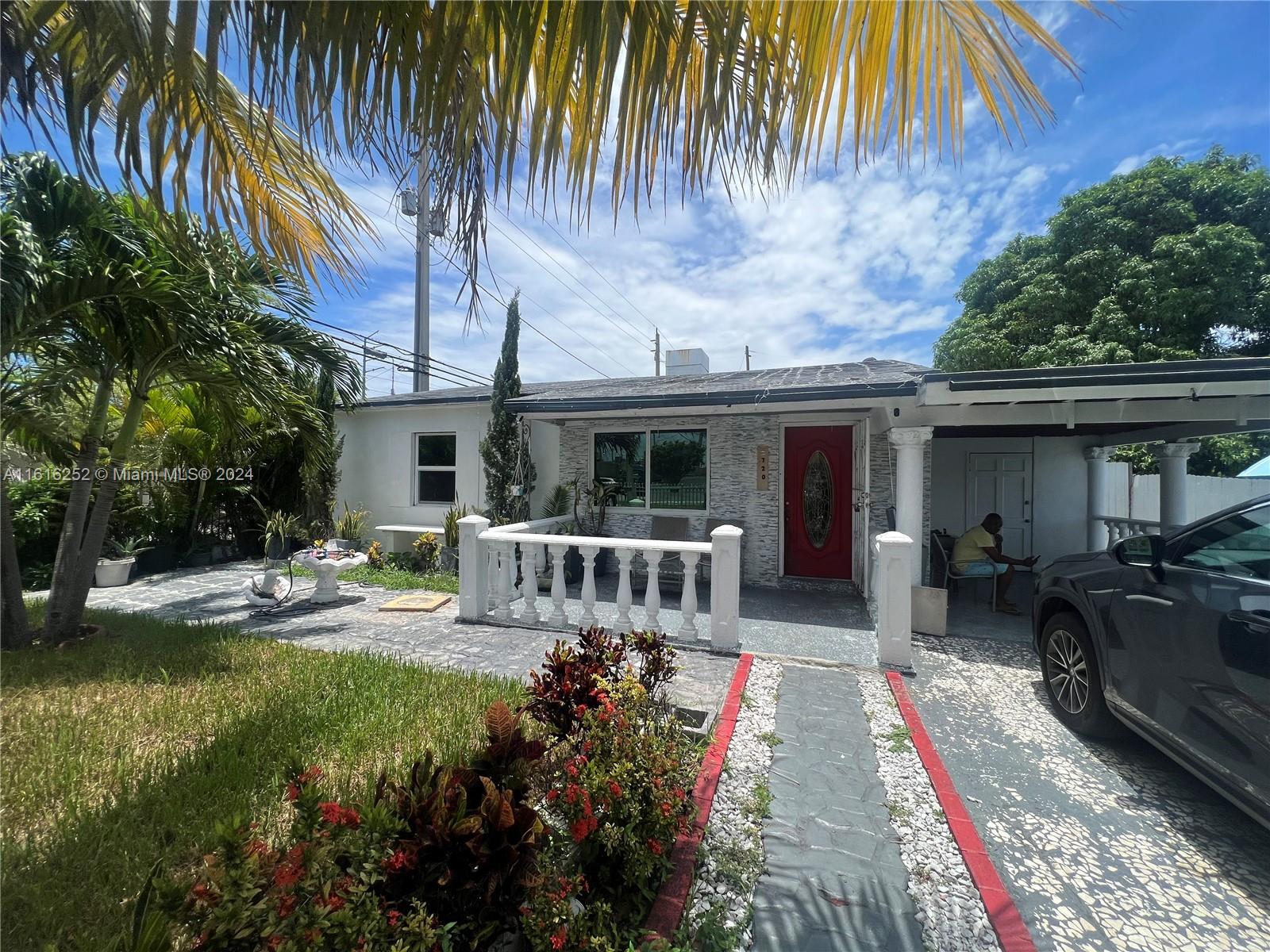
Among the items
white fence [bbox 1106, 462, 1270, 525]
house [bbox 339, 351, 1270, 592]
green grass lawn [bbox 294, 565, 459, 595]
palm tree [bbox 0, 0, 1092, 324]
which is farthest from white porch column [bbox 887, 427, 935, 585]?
white fence [bbox 1106, 462, 1270, 525]

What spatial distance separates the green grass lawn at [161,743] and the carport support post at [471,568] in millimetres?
1429

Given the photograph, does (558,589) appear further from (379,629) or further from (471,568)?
(379,629)

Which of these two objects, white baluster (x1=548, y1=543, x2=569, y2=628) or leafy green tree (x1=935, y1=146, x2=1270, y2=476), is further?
leafy green tree (x1=935, y1=146, x2=1270, y2=476)

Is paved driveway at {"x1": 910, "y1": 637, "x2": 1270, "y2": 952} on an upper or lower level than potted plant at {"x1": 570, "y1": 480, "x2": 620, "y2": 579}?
lower

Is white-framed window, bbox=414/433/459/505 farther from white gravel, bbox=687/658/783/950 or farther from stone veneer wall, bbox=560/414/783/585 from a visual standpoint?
white gravel, bbox=687/658/783/950

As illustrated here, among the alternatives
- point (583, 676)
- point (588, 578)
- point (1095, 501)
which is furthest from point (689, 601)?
point (1095, 501)

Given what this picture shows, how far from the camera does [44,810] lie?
2.37 meters

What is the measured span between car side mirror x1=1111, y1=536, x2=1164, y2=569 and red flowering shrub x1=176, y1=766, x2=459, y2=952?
4.07 meters

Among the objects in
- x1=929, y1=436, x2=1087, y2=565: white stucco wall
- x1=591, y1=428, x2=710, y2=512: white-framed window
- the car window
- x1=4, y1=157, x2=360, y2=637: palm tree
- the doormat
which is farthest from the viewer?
x1=929, y1=436, x2=1087, y2=565: white stucco wall

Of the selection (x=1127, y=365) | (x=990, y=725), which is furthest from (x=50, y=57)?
(x=1127, y=365)

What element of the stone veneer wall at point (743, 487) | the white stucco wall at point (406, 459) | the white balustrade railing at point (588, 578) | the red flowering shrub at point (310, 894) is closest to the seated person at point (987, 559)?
the stone veneer wall at point (743, 487)

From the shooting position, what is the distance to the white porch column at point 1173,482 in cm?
773

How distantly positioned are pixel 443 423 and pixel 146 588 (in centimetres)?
520

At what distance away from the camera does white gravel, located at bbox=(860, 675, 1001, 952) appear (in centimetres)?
202
